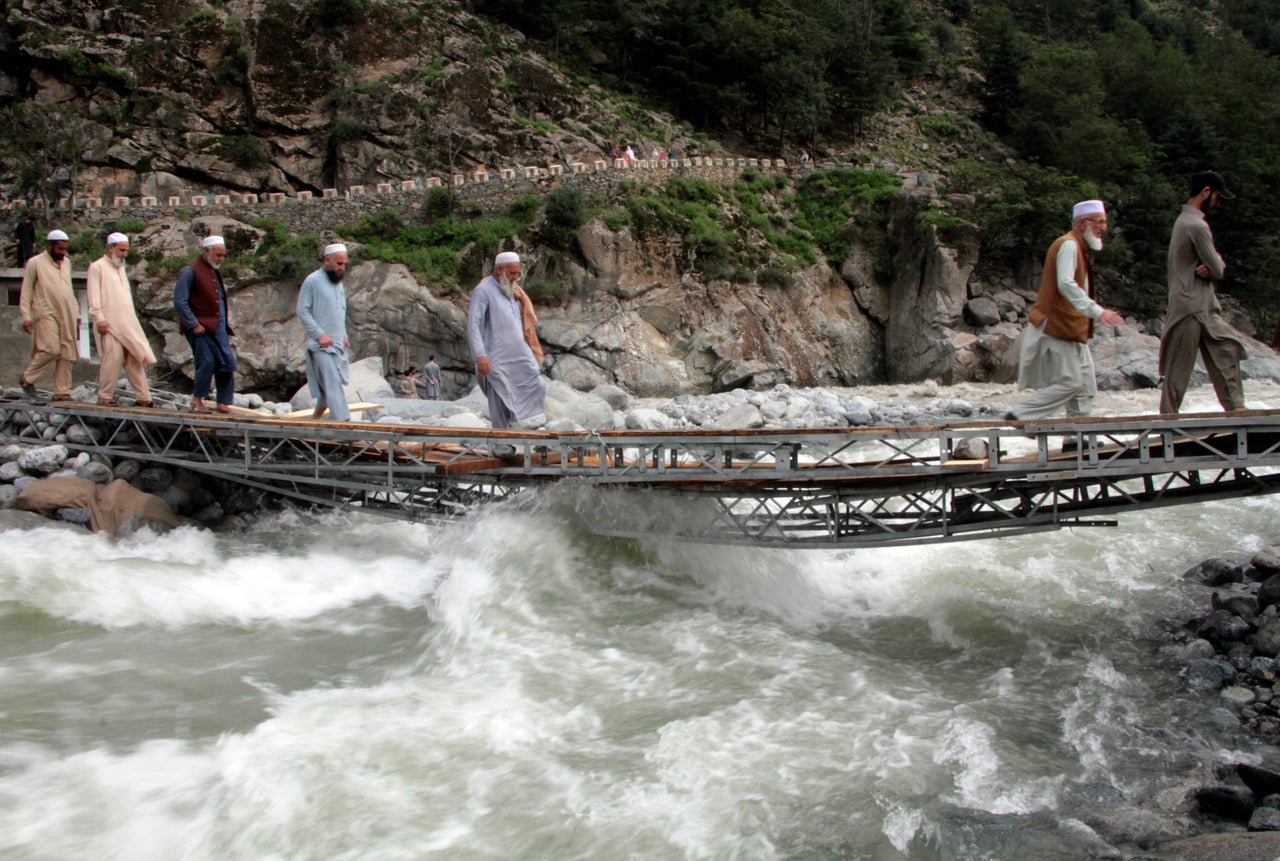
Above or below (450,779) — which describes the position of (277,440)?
above

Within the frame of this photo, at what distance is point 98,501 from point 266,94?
2745 centimetres

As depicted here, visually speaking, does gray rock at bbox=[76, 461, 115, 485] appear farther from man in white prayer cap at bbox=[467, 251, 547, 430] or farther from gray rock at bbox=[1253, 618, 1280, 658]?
gray rock at bbox=[1253, 618, 1280, 658]

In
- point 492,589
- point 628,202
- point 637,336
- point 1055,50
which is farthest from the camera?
point 1055,50

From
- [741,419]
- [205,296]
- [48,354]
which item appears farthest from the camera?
[741,419]

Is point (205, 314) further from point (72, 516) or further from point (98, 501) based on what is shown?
point (72, 516)

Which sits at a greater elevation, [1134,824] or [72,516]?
[72,516]

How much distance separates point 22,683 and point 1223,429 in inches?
325

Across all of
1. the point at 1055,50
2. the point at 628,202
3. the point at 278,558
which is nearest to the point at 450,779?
the point at 278,558

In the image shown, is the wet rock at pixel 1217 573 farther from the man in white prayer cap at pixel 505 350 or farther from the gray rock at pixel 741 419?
the gray rock at pixel 741 419

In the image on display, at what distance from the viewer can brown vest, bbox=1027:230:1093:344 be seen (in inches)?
262

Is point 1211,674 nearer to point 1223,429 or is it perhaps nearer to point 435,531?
point 1223,429

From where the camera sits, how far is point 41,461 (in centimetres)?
949

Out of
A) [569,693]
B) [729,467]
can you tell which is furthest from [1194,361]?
[569,693]

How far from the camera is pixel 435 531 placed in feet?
31.7
